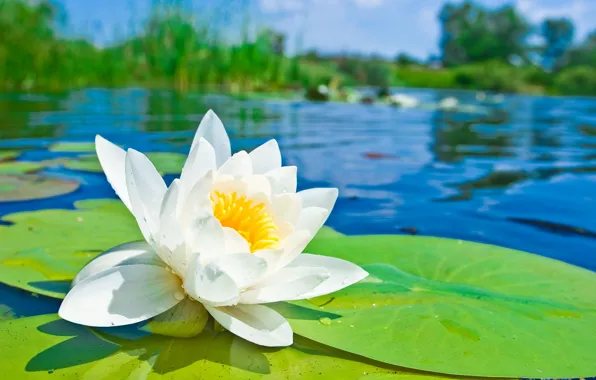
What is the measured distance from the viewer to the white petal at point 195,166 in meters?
0.99

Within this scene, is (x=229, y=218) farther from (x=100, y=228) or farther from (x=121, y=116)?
(x=121, y=116)

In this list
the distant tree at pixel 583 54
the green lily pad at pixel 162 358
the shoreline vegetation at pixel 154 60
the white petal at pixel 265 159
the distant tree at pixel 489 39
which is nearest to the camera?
the green lily pad at pixel 162 358

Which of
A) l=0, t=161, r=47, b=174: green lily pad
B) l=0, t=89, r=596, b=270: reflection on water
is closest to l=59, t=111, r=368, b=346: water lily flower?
l=0, t=89, r=596, b=270: reflection on water

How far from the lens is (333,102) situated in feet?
39.8

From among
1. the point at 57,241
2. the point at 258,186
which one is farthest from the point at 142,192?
the point at 57,241

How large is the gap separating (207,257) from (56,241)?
0.78 m

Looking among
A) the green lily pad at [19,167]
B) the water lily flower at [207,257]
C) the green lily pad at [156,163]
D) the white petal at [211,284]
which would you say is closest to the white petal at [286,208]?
the water lily flower at [207,257]

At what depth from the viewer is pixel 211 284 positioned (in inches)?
34.2

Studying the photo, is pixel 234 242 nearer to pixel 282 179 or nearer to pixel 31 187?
pixel 282 179

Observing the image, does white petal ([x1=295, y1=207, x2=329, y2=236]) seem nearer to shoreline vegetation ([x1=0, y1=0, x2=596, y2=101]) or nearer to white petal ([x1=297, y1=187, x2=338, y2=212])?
white petal ([x1=297, y1=187, x2=338, y2=212])

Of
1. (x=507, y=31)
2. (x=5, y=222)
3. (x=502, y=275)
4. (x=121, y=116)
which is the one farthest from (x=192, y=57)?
(x=507, y=31)

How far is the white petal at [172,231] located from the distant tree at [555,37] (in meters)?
62.6

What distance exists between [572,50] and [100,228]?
51931 millimetres

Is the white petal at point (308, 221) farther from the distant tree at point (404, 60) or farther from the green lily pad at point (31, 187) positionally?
the distant tree at point (404, 60)
